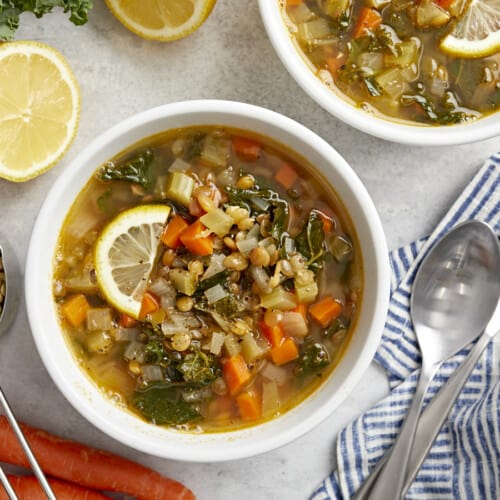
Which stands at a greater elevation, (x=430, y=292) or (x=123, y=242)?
(x=123, y=242)

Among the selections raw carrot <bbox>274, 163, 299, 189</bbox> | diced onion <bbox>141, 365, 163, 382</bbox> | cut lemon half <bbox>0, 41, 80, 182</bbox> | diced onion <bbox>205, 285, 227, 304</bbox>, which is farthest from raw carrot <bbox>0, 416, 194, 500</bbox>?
raw carrot <bbox>274, 163, 299, 189</bbox>

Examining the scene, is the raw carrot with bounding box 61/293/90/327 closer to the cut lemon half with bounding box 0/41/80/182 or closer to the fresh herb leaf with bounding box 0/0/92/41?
the cut lemon half with bounding box 0/41/80/182

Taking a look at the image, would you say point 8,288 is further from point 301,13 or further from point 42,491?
point 301,13

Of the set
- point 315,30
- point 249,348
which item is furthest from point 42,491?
point 315,30

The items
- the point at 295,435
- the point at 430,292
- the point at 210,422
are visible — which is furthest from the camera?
the point at 430,292

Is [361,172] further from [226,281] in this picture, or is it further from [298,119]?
[226,281]

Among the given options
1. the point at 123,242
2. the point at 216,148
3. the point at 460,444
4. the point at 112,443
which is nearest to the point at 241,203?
the point at 216,148
